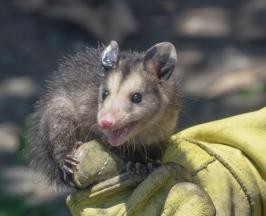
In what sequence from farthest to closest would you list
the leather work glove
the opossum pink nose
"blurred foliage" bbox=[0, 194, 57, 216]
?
"blurred foliage" bbox=[0, 194, 57, 216] → the opossum pink nose → the leather work glove

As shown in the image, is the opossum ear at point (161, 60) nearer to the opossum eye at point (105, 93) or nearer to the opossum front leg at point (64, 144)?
the opossum eye at point (105, 93)

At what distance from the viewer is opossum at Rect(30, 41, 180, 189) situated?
3.22 metres

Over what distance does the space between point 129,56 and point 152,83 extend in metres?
0.12

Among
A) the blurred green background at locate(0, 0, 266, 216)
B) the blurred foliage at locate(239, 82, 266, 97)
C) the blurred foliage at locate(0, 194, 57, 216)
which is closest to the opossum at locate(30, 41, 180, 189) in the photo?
the blurred foliage at locate(0, 194, 57, 216)

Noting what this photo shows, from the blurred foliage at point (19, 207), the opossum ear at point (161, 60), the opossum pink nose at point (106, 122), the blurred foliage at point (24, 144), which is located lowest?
the blurred foliage at point (19, 207)

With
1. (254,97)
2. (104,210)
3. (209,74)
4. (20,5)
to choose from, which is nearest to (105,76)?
(104,210)

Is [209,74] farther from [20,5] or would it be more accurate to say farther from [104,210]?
[104,210]

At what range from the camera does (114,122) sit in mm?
3086

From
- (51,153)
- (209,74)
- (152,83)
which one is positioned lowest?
(209,74)

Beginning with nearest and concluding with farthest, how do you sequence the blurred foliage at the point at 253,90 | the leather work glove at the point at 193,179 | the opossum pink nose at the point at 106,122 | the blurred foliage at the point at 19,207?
the leather work glove at the point at 193,179
the opossum pink nose at the point at 106,122
the blurred foliage at the point at 19,207
the blurred foliage at the point at 253,90

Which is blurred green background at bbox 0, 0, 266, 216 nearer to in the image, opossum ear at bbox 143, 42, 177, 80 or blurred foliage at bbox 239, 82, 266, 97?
blurred foliage at bbox 239, 82, 266, 97

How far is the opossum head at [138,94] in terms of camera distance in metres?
3.19

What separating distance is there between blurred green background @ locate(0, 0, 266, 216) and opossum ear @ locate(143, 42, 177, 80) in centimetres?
329

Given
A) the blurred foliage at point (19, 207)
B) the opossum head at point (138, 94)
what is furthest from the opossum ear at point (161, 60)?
the blurred foliage at point (19, 207)
